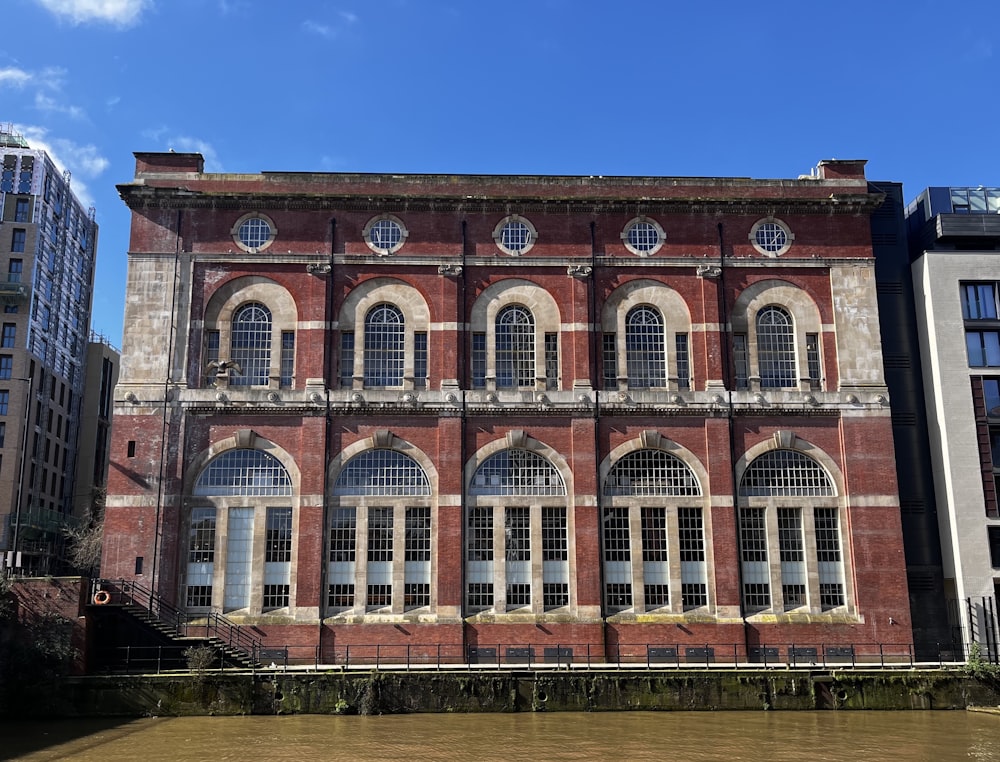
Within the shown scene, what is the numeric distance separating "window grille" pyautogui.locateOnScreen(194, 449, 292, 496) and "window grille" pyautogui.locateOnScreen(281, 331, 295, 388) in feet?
9.50

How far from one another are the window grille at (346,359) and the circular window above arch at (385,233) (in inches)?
142

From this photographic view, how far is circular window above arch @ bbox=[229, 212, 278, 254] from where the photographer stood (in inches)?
1469

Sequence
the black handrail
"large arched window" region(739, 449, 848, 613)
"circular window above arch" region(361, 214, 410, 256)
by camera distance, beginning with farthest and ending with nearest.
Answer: "circular window above arch" region(361, 214, 410, 256)
"large arched window" region(739, 449, 848, 613)
the black handrail

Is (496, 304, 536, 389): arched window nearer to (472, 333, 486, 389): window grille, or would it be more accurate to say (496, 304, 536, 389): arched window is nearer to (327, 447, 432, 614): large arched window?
(472, 333, 486, 389): window grille

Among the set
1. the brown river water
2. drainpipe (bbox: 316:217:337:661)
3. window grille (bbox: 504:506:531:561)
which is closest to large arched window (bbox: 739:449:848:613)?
the brown river water

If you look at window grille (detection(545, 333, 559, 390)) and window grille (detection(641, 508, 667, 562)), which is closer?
window grille (detection(641, 508, 667, 562))

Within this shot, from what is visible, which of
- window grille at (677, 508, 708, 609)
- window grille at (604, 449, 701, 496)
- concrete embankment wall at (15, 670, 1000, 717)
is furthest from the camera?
window grille at (604, 449, 701, 496)

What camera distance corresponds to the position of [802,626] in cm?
3469

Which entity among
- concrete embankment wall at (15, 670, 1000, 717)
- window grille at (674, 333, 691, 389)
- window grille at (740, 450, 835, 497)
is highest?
window grille at (674, 333, 691, 389)

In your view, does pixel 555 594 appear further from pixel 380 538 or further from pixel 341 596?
pixel 341 596

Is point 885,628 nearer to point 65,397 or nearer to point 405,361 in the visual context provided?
point 405,361

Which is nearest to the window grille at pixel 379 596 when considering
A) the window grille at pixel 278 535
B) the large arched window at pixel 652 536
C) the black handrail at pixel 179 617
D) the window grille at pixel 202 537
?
the window grille at pixel 278 535

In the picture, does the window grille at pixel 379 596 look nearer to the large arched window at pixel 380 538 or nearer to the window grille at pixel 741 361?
the large arched window at pixel 380 538

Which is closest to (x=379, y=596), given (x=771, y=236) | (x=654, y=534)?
(x=654, y=534)
